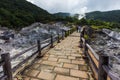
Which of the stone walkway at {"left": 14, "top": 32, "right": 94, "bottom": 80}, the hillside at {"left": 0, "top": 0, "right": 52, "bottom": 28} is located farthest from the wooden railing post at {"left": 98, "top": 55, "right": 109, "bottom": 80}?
the hillside at {"left": 0, "top": 0, "right": 52, "bottom": 28}

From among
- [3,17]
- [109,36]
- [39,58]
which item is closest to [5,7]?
[3,17]

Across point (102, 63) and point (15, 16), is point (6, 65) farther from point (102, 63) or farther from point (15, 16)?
point (15, 16)

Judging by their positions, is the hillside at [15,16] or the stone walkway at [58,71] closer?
the stone walkway at [58,71]

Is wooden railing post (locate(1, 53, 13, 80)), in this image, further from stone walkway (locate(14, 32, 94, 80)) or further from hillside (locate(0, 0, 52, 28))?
hillside (locate(0, 0, 52, 28))

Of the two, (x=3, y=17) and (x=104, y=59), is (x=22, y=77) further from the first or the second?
(x=3, y=17)

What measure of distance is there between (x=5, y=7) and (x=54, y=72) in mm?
72922

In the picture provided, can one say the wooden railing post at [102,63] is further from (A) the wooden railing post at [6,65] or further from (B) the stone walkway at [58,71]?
(A) the wooden railing post at [6,65]

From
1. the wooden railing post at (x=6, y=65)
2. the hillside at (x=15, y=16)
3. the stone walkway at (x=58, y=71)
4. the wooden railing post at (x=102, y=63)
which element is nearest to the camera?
the wooden railing post at (x=102, y=63)

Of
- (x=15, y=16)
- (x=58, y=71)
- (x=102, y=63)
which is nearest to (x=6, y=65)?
(x=58, y=71)

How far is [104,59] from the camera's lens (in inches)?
96.2

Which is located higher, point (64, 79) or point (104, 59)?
point (104, 59)

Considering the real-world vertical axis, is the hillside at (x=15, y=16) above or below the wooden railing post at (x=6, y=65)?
above

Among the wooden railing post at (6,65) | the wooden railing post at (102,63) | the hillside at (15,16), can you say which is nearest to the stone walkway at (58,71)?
the wooden railing post at (6,65)

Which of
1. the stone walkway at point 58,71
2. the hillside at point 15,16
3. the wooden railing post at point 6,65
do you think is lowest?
the stone walkway at point 58,71
